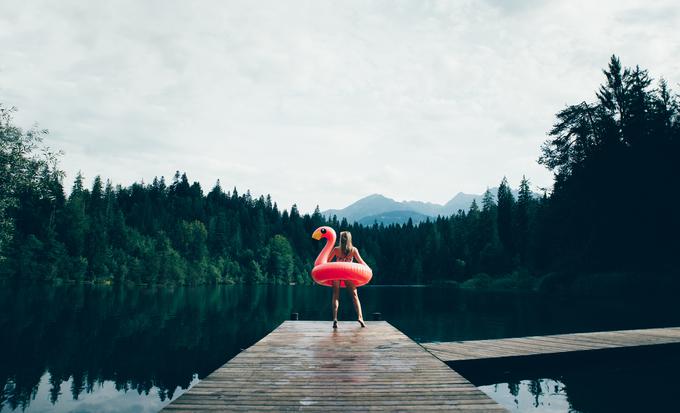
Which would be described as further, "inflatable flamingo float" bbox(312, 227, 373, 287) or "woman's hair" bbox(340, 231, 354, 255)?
"woman's hair" bbox(340, 231, 354, 255)

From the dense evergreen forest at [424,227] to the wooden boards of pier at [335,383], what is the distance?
95.3 feet

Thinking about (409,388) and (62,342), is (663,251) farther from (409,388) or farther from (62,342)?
(62,342)

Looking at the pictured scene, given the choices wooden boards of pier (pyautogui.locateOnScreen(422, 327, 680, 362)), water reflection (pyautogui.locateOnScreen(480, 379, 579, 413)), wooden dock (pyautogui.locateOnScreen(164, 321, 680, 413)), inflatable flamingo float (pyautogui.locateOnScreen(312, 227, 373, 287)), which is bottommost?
water reflection (pyautogui.locateOnScreen(480, 379, 579, 413))

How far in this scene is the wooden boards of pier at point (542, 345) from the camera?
11842 mm

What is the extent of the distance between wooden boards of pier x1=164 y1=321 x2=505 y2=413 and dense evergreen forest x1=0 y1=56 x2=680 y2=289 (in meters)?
29.0

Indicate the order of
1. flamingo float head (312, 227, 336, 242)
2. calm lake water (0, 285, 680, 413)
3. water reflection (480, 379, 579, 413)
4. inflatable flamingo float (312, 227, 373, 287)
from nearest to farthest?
1. water reflection (480, 379, 579, 413)
2. inflatable flamingo float (312, 227, 373, 287)
3. calm lake water (0, 285, 680, 413)
4. flamingo float head (312, 227, 336, 242)

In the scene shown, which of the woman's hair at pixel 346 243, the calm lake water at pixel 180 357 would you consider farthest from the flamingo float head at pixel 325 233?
the calm lake water at pixel 180 357

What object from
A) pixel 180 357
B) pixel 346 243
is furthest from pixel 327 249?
→ pixel 180 357

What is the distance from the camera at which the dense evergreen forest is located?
3647cm

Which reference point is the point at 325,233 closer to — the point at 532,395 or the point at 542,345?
the point at 532,395

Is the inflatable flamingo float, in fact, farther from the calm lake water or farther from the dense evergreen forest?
the dense evergreen forest

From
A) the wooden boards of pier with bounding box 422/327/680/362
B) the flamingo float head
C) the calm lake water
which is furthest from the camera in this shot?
the wooden boards of pier with bounding box 422/327/680/362

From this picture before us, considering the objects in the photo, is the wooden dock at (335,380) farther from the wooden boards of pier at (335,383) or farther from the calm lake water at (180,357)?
the calm lake water at (180,357)

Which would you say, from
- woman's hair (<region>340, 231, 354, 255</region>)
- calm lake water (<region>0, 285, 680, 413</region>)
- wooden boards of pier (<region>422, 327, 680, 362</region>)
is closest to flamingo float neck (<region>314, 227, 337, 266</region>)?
woman's hair (<region>340, 231, 354, 255</region>)
